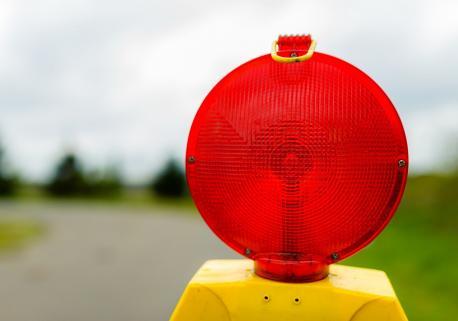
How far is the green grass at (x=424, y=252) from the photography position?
4.56m

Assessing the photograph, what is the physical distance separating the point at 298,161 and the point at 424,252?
17.5 ft

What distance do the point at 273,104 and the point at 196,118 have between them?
0.73ft

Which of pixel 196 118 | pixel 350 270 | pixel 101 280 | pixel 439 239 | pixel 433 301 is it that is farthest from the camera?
pixel 439 239

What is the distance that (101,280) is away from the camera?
6059 millimetres

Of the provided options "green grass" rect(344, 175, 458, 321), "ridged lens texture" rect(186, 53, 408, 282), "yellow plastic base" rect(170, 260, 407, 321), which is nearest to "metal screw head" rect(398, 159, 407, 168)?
"ridged lens texture" rect(186, 53, 408, 282)

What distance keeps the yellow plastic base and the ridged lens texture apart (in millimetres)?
62

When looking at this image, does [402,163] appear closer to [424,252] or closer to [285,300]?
[285,300]

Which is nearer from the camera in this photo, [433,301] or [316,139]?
[316,139]

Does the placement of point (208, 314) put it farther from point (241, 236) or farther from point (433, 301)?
point (433, 301)

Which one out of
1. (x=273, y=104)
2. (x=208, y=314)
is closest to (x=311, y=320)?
(x=208, y=314)

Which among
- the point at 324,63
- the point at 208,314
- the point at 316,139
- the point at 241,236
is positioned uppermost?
the point at 324,63

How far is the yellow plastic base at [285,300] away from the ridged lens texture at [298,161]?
6 centimetres

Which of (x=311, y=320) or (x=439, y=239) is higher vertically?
(x=311, y=320)

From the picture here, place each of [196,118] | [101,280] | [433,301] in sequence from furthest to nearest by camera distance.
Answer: [101,280], [433,301], [196,118]
